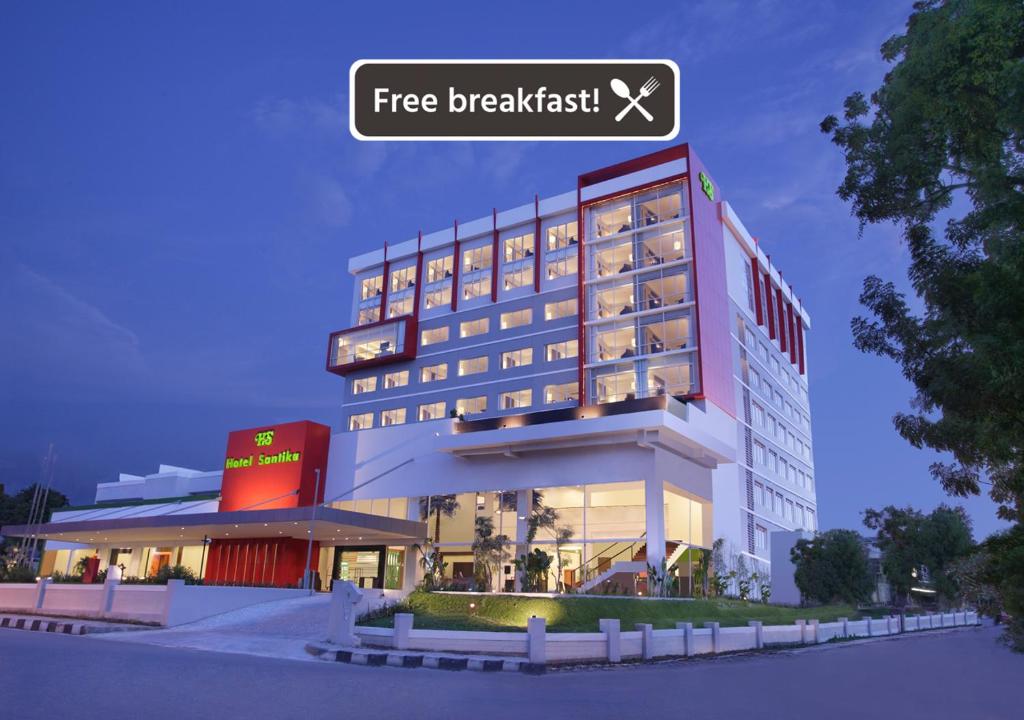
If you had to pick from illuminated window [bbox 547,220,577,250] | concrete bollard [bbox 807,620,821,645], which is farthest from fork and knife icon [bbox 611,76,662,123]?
illuminated window [bbox 547,220,577,250]

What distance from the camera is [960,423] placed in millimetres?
14812

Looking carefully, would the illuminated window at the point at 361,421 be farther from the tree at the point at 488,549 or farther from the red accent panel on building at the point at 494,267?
Answer: the tree at the point at 488,549

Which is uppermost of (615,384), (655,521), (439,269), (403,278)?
(439,269)

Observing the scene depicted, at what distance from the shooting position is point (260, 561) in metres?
46.9

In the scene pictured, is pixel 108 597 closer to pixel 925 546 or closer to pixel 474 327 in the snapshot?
pixel 474 327

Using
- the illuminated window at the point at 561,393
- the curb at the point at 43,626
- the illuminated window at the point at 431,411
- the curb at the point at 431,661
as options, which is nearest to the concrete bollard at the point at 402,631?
the curb at the point at 431,661

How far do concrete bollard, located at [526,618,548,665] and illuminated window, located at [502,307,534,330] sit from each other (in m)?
40.1

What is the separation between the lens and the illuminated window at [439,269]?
215 ft

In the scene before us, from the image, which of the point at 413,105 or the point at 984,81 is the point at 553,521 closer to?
the point at 984,81

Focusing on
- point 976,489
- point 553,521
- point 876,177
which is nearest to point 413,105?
point 876,177

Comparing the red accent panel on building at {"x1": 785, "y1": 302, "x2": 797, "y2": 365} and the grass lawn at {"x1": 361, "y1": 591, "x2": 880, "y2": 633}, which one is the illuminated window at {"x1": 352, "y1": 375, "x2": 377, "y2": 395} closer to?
the grass lawn at {"x1": 361, "y1": 591, "x2": 880, "y2": 633}

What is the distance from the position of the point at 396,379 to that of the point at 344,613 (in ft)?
135

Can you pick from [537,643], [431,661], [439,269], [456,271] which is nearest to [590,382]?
[456,271]

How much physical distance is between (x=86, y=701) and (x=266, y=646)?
46.7ft
